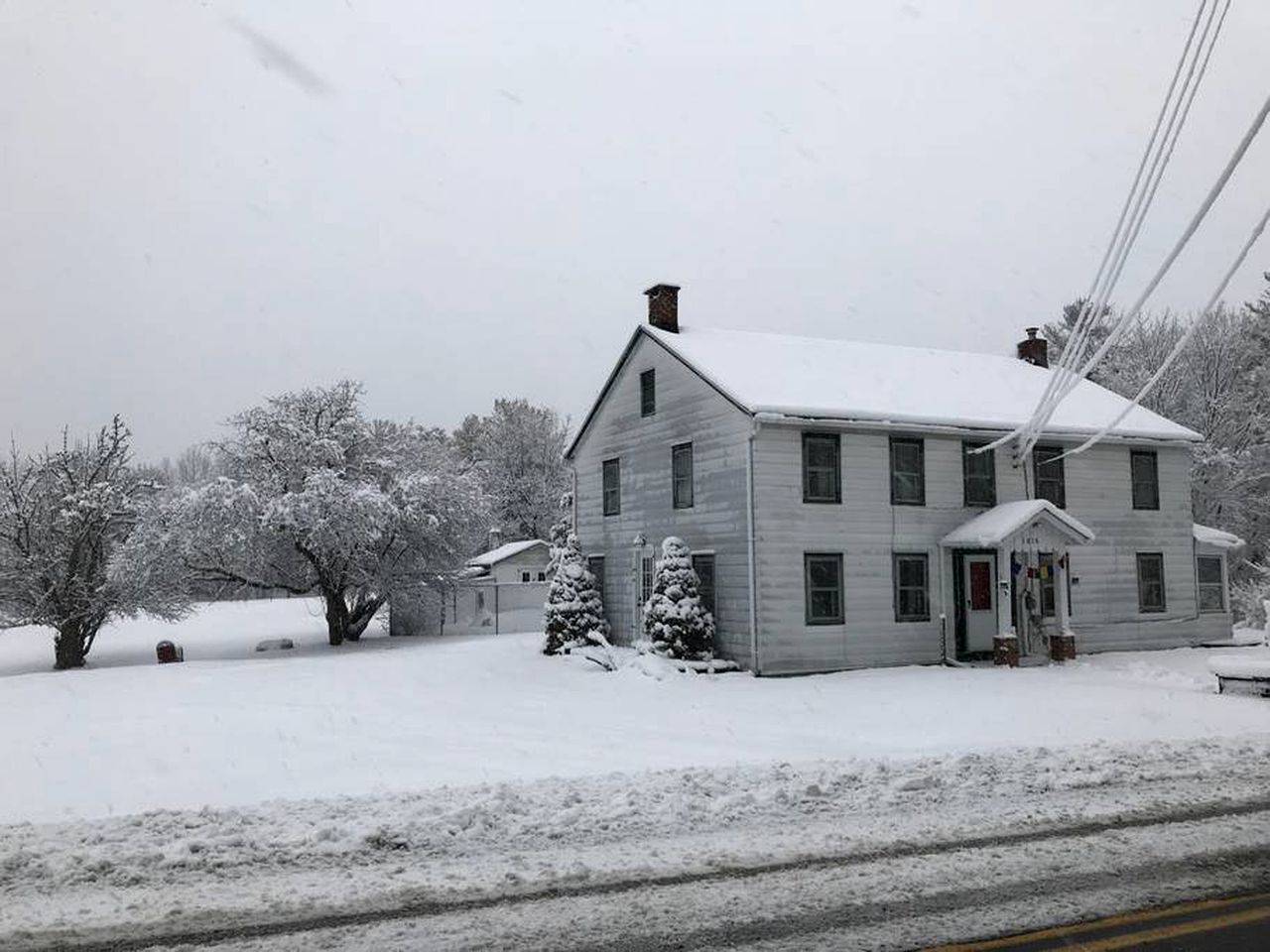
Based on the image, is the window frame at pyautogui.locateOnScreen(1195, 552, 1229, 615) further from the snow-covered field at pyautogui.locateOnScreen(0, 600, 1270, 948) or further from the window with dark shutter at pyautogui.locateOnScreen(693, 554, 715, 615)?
the window with dark shutter at pyautogui.locateOnScreen(693, 554, 715, 615)

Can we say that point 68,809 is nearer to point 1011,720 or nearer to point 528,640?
point 1011,720

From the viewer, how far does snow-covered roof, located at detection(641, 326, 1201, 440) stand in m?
21.4

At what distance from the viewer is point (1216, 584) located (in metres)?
27.4

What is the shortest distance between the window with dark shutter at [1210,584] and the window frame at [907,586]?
10.0 meters

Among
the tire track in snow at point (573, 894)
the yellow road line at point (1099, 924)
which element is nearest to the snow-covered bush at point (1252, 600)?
the tire track in snow at point (573, 894)

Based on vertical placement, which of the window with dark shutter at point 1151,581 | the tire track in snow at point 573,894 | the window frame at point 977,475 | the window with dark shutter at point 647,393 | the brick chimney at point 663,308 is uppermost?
the brick chimney at point 663,308

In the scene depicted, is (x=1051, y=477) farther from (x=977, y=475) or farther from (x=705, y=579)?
(x=705, y=579)

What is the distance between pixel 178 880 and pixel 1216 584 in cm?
2801

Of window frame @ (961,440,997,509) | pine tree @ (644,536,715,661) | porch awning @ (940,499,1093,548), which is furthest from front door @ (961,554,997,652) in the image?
pine tree @ (644,536,715,661)

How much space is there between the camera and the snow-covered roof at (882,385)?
21438mm

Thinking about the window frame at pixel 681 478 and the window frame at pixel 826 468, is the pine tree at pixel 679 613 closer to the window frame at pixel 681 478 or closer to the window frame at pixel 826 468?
the window frame at pixel 681 478

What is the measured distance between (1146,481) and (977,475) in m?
5.76

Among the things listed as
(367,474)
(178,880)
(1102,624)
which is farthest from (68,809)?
(367,474)

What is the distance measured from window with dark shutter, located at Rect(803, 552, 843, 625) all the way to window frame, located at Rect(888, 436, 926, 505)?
2117mm
